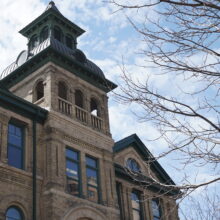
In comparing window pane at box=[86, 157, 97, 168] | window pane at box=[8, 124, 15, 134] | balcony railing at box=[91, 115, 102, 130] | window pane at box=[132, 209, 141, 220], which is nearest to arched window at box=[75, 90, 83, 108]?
balcony railing at box=[91, 115, 102, 130]

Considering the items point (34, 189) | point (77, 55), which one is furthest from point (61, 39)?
point (34, 189)

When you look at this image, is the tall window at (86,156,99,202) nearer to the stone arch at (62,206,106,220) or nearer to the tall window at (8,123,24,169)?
the stone arch at (62,206,106,220)

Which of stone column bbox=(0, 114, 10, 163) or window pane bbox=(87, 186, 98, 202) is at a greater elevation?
stone column bbox=(0, 114, 10, 163)

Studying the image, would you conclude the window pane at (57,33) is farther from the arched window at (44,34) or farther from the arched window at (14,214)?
the arched window at (14,214)

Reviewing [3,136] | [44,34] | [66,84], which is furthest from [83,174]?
[44,34]

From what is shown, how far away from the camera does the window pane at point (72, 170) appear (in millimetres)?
21562

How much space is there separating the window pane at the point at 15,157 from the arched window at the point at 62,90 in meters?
5.12

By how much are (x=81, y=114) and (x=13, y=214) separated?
7.11 metres

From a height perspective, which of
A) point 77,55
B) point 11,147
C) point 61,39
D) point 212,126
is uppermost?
point 61,39

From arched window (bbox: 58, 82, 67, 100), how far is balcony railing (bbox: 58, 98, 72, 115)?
1.16 meters

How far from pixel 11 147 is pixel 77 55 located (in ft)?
23.5

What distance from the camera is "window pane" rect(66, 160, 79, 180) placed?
70.7 feet

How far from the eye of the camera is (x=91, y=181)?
22.6 metres

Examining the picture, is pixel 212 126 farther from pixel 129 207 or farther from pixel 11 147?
pixel 129 207
